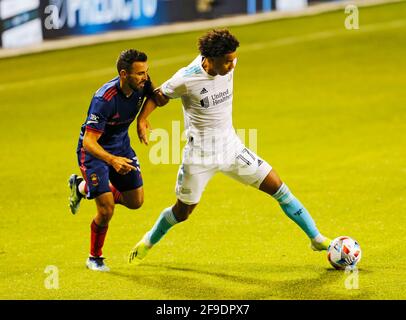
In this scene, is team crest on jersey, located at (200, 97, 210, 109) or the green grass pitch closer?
team crest on jersey, located at (200, 97, 210, 109)

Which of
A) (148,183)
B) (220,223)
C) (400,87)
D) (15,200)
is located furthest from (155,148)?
(400,87)

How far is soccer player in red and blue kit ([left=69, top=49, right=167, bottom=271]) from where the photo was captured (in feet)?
29.6

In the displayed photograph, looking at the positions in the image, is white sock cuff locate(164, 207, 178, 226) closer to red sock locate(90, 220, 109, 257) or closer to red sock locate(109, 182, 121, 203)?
red sock locate(90, 220, 109, 257)

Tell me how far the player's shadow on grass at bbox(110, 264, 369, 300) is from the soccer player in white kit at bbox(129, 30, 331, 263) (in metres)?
0.46

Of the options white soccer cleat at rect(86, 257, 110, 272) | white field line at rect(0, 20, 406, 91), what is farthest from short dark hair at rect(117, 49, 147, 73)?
white field line at rect(0, 20, 406, 91)

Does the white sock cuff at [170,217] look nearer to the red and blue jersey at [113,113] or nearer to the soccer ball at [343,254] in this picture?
the red and blue jersey at [113,113]

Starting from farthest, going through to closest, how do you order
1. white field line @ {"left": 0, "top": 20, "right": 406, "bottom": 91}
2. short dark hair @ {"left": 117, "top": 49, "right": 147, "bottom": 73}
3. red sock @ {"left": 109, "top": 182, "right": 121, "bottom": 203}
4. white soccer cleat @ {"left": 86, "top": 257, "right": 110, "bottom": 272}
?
1. white field line @ {"left": 0, "top": 20, "right": 406, "bottom": 91}
2. red sock @ {"left": 109, "top": 182, "right": 121, "bottom": 203}
3. white soccer cleat @ {"left": 86, "top": 257, "right": 110, "bottom": 272}
4. short dark hair @ {"left": 117, "top": 49, "right": 147, "bottom": 73}

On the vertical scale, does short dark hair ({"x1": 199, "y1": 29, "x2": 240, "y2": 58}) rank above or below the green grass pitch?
above

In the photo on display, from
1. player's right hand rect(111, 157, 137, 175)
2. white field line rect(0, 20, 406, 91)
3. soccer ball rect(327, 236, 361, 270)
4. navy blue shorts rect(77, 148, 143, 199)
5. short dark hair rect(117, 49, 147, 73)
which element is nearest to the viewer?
player's right hand rect(111, 157, 137, 175)

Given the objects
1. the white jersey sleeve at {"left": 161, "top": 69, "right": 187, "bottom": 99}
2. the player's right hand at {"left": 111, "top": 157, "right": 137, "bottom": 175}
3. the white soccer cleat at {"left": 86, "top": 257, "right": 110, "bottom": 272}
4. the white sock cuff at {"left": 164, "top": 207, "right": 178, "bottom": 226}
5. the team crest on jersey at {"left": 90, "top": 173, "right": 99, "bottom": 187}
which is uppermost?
the white jersey sleeve at {"left": 161, "top": 69, "right": 187, "bottom": 99}

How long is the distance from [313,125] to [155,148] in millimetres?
2990

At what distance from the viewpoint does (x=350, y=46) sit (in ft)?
80.2

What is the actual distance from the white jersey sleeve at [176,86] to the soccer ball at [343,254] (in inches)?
80.6

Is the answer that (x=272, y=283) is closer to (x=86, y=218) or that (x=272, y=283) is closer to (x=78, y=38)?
(x=86, y=218)
